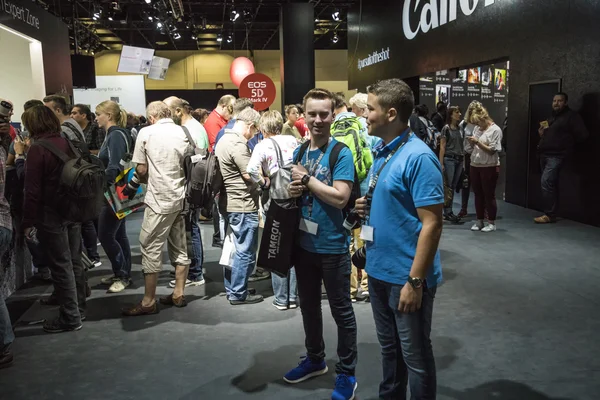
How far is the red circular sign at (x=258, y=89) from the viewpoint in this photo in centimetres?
991

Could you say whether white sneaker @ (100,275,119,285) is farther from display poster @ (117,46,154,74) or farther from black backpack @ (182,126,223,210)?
display poster @ (117,46,154,74)

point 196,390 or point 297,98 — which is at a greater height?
point 297,98

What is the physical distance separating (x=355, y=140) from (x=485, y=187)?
327 cm

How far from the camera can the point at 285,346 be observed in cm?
346

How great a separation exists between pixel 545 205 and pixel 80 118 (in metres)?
6.36

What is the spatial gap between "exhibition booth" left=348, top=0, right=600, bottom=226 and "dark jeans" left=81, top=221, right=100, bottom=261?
598cm

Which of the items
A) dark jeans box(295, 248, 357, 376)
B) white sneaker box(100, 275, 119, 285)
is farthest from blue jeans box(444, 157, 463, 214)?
dark jeans box(295, 248, 357, 376)

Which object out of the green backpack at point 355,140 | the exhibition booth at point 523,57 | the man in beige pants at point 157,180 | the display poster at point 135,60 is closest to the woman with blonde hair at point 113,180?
the man in beige pants at point 157,180

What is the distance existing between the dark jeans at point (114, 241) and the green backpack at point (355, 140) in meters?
2.09

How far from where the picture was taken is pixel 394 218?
2.07 meters

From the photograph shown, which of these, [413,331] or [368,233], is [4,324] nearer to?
[368,233]

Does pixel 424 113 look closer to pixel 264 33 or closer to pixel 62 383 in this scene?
pixel 62 383

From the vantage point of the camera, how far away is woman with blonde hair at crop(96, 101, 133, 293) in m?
4.42

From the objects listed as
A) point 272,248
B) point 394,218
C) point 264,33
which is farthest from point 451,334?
point 264,33
